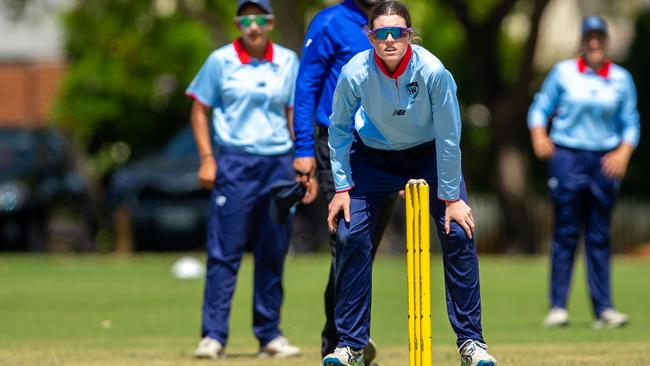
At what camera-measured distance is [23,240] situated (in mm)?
26234

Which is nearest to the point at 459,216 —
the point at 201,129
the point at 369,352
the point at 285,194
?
the point at 369,352

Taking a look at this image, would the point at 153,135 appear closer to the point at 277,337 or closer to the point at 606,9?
the point at 606,9

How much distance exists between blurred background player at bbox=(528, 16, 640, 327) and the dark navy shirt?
11.8 ft

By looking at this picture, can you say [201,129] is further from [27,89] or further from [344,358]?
[27,89]

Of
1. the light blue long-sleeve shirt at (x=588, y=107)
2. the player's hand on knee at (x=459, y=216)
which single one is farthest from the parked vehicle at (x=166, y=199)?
the player's hand on knee at (x=459, y=216)

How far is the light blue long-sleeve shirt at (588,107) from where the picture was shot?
13.1 meters

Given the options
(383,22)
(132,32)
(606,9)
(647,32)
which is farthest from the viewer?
(606,9)

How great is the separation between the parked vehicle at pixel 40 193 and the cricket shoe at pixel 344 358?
1752cm

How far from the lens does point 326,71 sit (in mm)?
9781

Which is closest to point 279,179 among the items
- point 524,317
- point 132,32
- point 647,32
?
point 524,317

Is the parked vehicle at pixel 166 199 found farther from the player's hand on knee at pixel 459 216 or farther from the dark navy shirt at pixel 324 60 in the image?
the player's hand on knee at pixel 459 216

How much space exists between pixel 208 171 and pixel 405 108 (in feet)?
9.70

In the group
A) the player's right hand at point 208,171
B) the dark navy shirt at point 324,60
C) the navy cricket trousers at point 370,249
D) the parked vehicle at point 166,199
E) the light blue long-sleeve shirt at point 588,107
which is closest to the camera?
the navy cricket trousers at point 370,249

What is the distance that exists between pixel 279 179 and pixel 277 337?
1072mm
